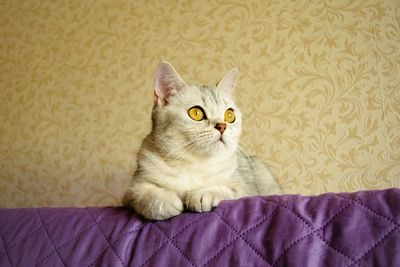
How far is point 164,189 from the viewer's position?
72cm

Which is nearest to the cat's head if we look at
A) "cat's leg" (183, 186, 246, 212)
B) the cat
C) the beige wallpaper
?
the cat

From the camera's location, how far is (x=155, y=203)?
0.63 metres

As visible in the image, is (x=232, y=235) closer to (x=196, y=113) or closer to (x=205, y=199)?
(x=205, y=199)

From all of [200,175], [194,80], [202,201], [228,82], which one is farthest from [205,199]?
[194,80]

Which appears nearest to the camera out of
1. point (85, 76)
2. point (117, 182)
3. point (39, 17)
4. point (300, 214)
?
point (300, 214)

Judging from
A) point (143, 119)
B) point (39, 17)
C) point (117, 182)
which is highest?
point (39, 17)

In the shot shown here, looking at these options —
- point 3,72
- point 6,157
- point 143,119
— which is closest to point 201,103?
point 143,119

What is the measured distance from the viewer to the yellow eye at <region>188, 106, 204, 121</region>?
2.55 ft

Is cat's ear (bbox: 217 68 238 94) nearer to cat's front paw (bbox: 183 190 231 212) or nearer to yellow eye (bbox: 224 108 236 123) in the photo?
yellow eye (bbox: 224 108 236 123)

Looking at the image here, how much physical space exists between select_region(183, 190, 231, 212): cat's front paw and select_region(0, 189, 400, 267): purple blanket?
0.5 inches

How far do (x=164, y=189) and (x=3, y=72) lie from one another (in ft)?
4.77

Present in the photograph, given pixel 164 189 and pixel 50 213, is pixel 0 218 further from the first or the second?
pixel 164 189

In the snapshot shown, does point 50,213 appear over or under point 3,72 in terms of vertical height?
under

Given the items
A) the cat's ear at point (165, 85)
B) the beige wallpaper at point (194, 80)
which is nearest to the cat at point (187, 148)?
the cat's ear at point (165, 85)
